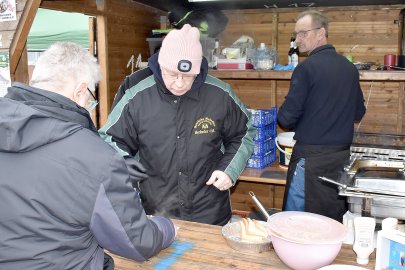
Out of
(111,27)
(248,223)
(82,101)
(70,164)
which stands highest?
(111,27)

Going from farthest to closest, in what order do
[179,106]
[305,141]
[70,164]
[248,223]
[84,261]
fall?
[305,141]
[179,106]
[248,223]
[84,261]
[70,164]

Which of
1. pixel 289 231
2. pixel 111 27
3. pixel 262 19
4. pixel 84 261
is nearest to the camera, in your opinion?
pixel 84 261

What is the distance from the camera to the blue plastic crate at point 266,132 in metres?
3.87

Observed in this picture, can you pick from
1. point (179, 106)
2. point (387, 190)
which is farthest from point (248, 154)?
point (387, 190)

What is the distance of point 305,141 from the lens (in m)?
3.12

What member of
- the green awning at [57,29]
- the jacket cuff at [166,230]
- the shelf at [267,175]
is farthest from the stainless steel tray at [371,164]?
the green awning at [57,29]

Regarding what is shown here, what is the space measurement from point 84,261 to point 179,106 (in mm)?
1054

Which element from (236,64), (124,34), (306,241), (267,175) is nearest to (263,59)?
(236,64)

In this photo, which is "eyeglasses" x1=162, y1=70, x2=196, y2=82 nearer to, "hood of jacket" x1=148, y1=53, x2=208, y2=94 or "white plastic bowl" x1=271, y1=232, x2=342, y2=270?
"hood of jacket" x1=148, y1=53, x2=208, y2=94

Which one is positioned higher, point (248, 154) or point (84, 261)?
point (248, 154)

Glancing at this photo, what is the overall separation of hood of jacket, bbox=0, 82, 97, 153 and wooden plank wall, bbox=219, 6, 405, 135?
326 cm

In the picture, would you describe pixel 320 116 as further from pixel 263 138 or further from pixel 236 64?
pixel 236 64

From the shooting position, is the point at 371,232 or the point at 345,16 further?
the point at 345,16

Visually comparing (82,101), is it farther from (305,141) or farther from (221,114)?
(305,141)
